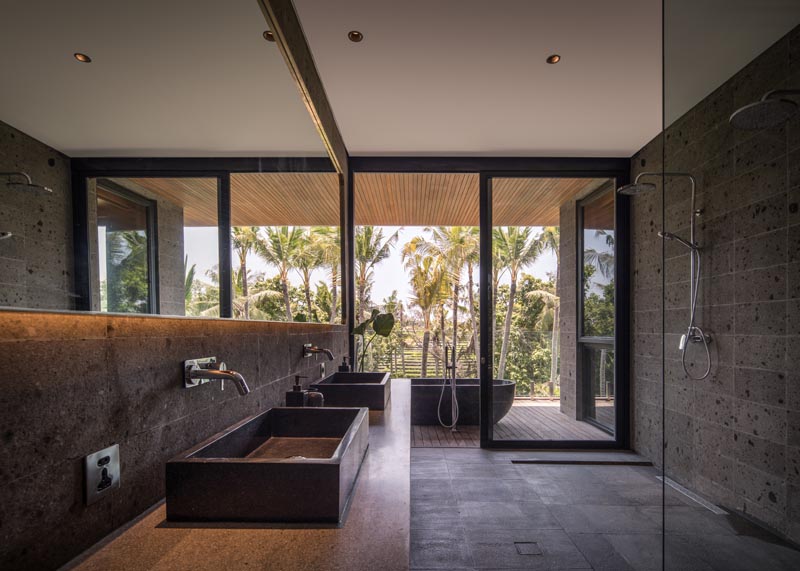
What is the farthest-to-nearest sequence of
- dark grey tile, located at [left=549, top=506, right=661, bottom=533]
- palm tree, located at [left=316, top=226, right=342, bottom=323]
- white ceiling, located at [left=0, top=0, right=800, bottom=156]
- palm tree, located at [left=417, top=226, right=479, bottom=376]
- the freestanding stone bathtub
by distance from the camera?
palm tree, located at [left=417, top=226, right=479, bottom=376]
the freestanding stone bathtub
palm tree, located at [left=316, top=226, right=342, bottom=323]
dark grey tile, located at [left=549, top=506, right=661, bottom=533]
white ceiling, located at [left=0, top=0, right=800, bottom=156]

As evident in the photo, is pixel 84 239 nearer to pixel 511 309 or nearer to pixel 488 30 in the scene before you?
pixel 488 30

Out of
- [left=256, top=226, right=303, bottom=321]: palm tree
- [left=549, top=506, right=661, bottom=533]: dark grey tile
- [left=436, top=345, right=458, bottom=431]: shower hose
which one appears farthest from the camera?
[left=436, top=345, right=458, bottom=431]: shower hose

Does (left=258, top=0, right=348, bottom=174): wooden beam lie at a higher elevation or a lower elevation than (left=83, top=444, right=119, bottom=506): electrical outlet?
higher

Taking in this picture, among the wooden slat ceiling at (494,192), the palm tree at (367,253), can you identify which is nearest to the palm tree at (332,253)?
the wooden slat ceiling at (494,192)

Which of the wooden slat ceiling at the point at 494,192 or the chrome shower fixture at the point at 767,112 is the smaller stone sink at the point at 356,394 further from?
the wooden slat ceiling at the point at 494,192

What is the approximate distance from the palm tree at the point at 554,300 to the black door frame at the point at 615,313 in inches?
19.3

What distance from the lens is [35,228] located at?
570 mm

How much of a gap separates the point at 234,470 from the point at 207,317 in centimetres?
46

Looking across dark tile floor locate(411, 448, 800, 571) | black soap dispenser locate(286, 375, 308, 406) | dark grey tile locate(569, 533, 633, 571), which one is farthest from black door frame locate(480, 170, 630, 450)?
black soap dispenser locate(286, 375, 308, 406)

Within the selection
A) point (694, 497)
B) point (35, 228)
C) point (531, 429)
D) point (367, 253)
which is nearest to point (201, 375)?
point (35, 228)

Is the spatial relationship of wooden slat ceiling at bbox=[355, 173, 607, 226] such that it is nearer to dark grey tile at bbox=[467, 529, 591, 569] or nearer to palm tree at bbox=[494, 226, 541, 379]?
palm tree at bbox=[494, 226, 541, 379]

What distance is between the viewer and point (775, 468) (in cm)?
204

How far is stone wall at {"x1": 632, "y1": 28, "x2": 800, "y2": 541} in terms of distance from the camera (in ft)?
6.20

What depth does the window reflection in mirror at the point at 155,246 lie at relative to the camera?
0.70 m
